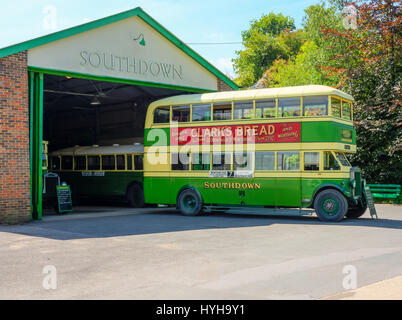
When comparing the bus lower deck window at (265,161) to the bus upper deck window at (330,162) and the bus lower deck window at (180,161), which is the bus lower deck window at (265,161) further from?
the bus lower deck window at (180,161)

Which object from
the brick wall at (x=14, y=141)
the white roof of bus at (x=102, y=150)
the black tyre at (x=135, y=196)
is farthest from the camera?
the white roof of bus at (x=102, y=150)

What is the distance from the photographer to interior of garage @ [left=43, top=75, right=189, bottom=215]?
2438cm

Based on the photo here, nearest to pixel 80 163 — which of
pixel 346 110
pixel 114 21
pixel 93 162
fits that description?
pixel 93 162

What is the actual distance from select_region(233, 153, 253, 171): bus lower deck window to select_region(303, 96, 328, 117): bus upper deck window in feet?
8.15

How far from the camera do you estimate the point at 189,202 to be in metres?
19.0

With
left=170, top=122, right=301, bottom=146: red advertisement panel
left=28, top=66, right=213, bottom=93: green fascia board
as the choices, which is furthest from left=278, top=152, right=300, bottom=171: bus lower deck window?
left=28, top=66, right=213, bottom=93: green fascia board

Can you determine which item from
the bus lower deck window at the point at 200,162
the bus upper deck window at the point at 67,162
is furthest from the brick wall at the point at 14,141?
the bus upper deck window at the point at 67,162

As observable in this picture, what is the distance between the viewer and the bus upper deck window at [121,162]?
23.2 metres

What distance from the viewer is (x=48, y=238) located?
1241 centimetres

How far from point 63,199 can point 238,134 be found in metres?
6.84

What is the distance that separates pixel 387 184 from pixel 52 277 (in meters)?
20.6

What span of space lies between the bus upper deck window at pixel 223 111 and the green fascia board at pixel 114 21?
12.9ft
